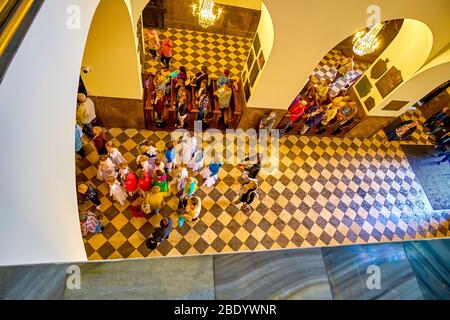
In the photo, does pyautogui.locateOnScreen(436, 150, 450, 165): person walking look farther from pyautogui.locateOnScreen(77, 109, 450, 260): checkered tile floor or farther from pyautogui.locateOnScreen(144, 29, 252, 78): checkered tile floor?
pyautogui.locateOnScreen(144, 29, 252, 78): checkered tile floor

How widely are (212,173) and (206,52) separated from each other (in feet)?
17.3

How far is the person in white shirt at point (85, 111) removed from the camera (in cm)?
594

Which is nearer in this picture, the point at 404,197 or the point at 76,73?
the point at 76,73

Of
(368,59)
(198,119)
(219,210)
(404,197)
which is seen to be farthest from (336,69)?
(219,210)

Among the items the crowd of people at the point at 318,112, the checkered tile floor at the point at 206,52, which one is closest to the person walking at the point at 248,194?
the crowd of people at the point at 318,112

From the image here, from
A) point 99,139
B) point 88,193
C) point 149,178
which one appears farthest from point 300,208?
point 99,139

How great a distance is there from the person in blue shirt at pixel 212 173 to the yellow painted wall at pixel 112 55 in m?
2.44

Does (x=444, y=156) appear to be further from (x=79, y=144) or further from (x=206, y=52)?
(x=79, y=144)

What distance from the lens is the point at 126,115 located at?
716cm

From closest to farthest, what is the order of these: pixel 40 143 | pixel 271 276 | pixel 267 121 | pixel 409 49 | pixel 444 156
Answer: pixel 40 143
pixel 271 276
pixel 409 49
pixel 267 121
pixel 444 156

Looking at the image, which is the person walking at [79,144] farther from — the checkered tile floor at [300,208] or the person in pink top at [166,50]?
the person in pink top at [166,50]

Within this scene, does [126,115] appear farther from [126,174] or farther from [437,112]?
[437,112]

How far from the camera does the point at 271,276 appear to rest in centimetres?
166

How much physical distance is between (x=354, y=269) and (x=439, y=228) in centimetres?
745
